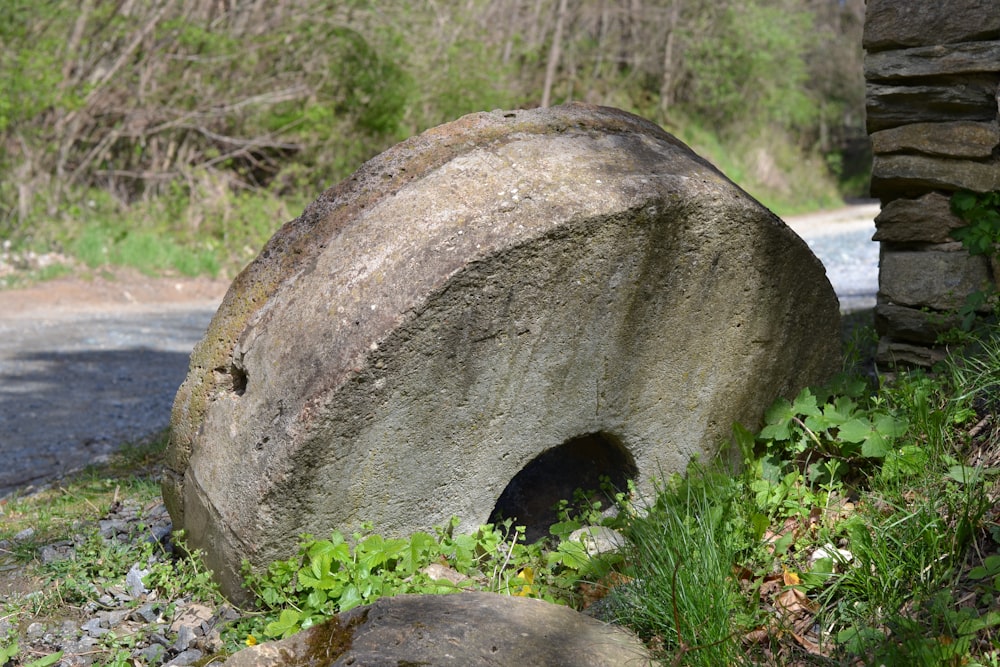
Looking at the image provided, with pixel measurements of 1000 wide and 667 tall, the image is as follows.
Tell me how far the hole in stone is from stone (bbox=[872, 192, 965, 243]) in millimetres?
1694

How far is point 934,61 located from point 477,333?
2.51m

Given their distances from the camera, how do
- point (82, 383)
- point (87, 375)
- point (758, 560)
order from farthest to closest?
point (87, 375) < point (82, 383) < point (758, 560)

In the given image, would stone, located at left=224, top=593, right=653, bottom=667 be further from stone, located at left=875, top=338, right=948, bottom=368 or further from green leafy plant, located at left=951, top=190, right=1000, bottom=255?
green leafy plant, located at left=951, top=190, right=1000, bottom=255

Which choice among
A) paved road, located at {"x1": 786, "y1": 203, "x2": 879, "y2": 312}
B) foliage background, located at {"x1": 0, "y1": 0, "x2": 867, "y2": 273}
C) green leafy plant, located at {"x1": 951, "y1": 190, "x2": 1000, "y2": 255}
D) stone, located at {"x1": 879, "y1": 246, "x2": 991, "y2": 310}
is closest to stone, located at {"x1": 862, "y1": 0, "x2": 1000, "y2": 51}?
green leafy plant, located at {"x1": 951, "y1": 190, "x2": 1000, "y2": 255}

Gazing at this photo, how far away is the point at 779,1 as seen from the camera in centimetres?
2538

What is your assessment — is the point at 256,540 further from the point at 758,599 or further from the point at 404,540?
the point at 758,599

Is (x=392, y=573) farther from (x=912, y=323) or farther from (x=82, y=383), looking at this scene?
(x=82, y=383)

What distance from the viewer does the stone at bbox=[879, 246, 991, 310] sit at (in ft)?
13.8

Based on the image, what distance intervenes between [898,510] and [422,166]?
194 cm

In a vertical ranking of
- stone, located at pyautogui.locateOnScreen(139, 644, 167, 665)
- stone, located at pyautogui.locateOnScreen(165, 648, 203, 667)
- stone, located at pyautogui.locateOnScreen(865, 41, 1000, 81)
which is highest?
stone, located at pyautogui.locateOnScreen(865, 41, 1000, 81)

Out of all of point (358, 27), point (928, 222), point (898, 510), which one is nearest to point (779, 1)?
point (358, 27)

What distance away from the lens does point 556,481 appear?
395 centimetres

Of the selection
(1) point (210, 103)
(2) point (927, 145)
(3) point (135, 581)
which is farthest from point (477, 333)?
(1) point (210, 103)

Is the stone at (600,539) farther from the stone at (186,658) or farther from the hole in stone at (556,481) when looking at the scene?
the stone at (186,658)
